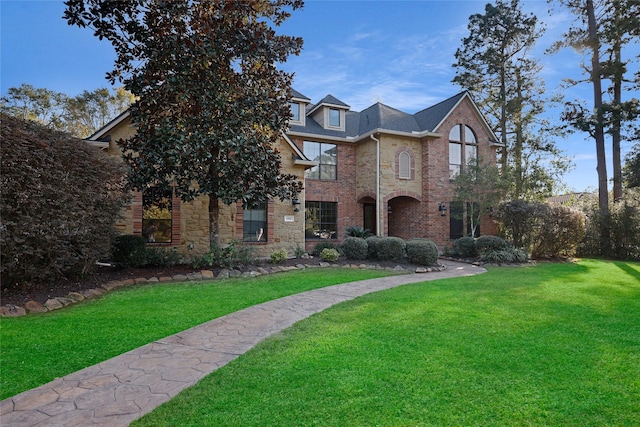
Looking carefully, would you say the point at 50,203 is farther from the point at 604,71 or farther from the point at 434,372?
the point at 604,71

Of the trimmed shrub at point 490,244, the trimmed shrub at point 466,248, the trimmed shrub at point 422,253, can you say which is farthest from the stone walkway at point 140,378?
the trimmed shrub at point 466,248

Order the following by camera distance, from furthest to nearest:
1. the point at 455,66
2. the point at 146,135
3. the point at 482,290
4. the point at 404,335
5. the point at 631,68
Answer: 1. the point at 455,66
2. the point at 631,68
3. the point at 146,135
4. the point at 482,290
5. the point at 404,335

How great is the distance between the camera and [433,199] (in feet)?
56.2

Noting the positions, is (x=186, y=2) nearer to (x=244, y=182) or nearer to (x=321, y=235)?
(x=244, y=182)

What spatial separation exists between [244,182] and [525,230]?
1171 cm

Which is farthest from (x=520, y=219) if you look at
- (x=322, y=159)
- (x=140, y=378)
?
(x=140, y=378)

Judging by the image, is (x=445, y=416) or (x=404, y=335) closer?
(x=445, y=416)

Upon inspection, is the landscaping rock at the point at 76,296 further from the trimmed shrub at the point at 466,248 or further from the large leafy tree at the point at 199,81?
the trimmed shrub at the point at 466,248

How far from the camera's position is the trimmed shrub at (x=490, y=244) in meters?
13.9

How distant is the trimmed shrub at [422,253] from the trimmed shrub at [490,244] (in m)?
3.51

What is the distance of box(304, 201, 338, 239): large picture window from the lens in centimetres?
1653

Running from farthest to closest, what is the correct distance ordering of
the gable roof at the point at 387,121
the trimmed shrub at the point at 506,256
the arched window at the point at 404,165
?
the arched window at the point at 404,165
the gable roof at the point at 387,121
the trimmed shrub at the point at 506,256

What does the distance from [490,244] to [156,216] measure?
12.7 m

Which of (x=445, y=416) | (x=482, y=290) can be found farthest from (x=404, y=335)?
(x=482, y=290)
